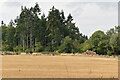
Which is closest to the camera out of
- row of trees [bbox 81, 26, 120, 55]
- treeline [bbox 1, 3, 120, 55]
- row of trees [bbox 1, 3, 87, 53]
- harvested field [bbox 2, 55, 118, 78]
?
harvested field [bbox 2, 55, 118, 78]

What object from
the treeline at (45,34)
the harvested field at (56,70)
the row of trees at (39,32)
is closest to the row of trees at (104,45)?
the treeline at (45,34)

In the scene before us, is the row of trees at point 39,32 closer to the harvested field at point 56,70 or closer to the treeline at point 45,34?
the treeline at point 45,34

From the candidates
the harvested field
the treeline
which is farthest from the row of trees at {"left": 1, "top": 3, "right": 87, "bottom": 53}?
the harvested field

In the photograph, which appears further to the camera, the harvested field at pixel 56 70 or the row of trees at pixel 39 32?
the row of trees at pixel 39 32

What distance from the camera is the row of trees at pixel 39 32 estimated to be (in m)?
100

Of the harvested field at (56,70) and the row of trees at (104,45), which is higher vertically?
the row of trees at (104,45)

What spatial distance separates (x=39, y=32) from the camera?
10756 cm

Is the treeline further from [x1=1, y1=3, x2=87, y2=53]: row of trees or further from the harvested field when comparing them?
the harvested field

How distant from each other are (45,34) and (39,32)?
2.49 meters

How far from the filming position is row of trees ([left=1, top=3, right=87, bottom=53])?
100m

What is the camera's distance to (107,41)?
8006cm

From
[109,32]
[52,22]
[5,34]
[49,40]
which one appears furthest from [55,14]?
[5,34]

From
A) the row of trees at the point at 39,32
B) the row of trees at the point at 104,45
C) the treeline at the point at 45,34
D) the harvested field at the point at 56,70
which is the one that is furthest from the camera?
the row of trees at the point at 39,32

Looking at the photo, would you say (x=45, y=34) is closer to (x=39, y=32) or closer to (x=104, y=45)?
(x=39, y=32)
